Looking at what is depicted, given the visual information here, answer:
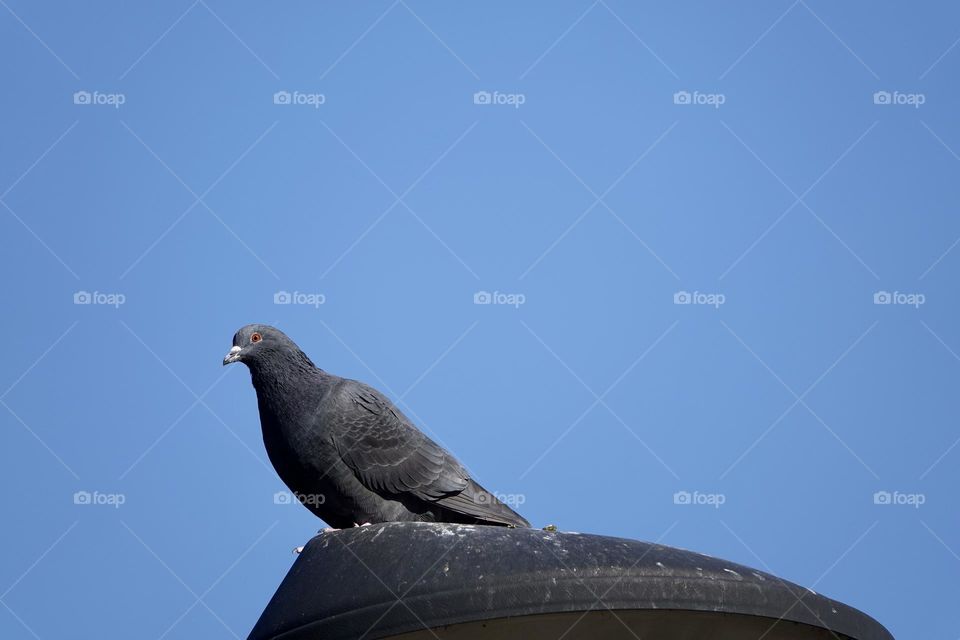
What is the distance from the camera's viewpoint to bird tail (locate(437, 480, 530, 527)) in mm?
8641

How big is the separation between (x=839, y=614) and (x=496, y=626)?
178 cm

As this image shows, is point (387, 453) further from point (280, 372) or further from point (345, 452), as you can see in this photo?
point (280, 372)

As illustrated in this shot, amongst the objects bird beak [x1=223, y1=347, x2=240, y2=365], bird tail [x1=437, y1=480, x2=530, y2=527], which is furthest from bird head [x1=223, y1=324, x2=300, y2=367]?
bird tail [x1=437, y1=480, x2=530, y2=527]

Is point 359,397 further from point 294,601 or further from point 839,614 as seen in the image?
point 839,614

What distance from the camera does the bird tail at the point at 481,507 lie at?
340 inches

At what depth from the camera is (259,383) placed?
340 inches

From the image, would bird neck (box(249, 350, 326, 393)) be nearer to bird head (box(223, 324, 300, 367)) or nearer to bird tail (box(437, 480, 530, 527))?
bird head (box(223, 324, 300, 367))

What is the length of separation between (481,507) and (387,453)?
2.81 feet

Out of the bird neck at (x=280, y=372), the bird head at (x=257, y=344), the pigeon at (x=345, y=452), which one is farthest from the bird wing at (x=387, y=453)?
the bird head at (x=257, y=344)

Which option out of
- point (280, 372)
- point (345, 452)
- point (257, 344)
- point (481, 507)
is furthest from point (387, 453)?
point (257, 344)

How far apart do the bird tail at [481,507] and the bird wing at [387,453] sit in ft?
0.18

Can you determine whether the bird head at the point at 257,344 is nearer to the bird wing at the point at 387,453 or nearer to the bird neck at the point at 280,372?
the bird neck at the point at 280,372

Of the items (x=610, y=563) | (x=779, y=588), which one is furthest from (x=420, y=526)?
(x=779, y=588)

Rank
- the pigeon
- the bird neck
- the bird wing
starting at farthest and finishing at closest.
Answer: the bird neck → the bird wing → the pigeon
